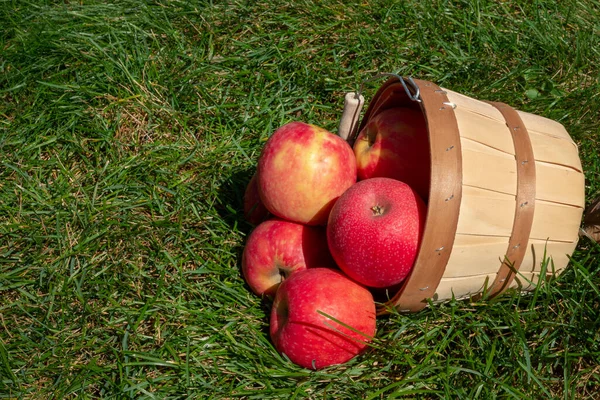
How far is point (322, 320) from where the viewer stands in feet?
6.58

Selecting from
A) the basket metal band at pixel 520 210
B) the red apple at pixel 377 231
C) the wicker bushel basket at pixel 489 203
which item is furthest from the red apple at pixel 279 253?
the basket metal band at pixel 520 210

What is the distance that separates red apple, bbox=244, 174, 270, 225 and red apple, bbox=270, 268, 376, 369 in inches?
21.0

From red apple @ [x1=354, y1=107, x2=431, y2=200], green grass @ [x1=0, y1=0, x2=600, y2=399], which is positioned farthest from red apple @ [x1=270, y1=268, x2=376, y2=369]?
red apple @ [x1=354, y1=107, x2=431, y2=200]

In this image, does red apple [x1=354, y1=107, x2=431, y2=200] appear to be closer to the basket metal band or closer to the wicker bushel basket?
the wicker bushel basket

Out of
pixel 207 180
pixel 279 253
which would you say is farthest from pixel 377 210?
pixel 207 180

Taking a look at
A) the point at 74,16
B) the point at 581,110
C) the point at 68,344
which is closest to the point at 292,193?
the point at 68,344

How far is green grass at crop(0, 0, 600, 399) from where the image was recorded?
6.95 ft

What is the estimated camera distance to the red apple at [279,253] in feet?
7.48

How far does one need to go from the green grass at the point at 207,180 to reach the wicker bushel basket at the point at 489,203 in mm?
169

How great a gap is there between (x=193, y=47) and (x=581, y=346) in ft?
8.13

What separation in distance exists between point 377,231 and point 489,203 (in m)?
0.38

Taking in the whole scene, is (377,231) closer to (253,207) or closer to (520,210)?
(520,210)

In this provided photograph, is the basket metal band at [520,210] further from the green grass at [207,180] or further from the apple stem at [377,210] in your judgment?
the apple stem at [377,210]

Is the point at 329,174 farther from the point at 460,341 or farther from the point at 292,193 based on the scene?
the point at 460,341
